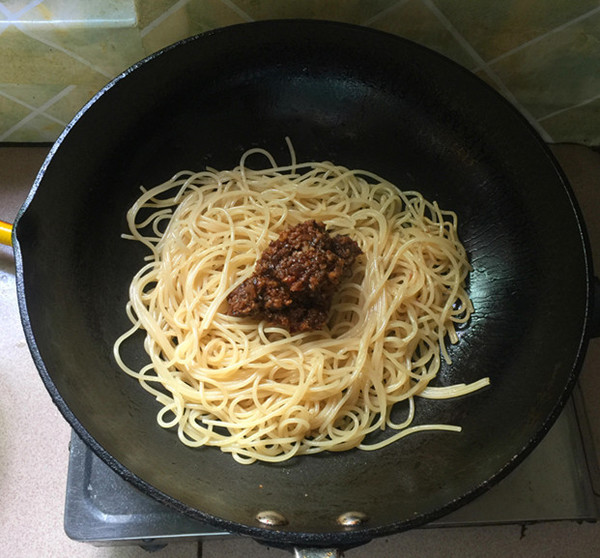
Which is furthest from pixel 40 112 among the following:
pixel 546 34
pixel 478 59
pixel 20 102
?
pixel 546 34

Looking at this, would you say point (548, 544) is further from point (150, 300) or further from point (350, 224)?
point (150, 300)

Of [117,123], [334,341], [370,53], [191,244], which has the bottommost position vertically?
[334,341]

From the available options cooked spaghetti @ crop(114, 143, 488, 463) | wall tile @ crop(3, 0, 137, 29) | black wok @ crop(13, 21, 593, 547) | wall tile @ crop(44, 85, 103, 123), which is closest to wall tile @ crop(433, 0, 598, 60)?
black wok @ crop(13, 21, 593, 547)

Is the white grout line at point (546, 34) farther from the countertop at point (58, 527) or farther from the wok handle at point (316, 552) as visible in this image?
the wok handle at point (316, 552)

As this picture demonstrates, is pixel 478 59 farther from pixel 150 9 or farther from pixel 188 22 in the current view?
pixel 150 9

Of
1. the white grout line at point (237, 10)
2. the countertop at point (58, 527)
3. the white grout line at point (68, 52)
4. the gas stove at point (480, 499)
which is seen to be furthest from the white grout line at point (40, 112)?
the gas stove at point (480, 499)

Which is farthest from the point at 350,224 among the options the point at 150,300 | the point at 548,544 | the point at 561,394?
the point at 548,544
